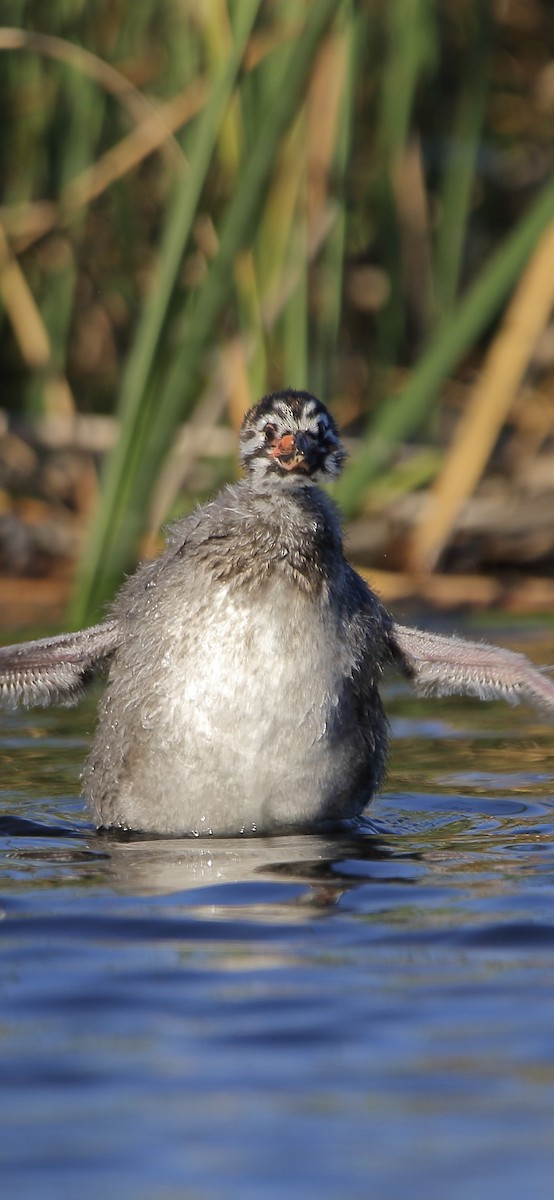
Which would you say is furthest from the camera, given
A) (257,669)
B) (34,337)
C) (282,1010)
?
(34,337)

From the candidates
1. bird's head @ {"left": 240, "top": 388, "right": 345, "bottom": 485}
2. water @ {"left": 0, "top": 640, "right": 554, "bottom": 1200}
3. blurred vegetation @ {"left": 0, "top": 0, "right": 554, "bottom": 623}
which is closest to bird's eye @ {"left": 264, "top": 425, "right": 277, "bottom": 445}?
bird's head @ {"left": 240, "top": 388, "right": 345, "bottom": 485}

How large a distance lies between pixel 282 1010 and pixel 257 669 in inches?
70.5

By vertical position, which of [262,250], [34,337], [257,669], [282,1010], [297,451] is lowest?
[282,1010]

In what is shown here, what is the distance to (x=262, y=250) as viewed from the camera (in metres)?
10.2

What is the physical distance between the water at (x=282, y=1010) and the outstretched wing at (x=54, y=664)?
41 cm

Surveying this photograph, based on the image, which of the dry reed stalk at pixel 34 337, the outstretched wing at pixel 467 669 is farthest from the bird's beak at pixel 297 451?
the dry reed stalk at pixel 34 337

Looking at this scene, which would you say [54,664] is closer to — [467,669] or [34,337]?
[467,669]

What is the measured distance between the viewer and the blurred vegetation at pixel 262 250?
865 centimetres

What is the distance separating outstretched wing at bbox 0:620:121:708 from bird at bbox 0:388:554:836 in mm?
10

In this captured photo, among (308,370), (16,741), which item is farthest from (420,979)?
(308,370)

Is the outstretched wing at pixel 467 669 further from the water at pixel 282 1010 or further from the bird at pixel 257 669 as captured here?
the water at pixel 282 1010

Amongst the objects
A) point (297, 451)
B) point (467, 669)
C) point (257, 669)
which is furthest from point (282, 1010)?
point (467, 669)

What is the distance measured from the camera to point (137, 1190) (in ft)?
11.4

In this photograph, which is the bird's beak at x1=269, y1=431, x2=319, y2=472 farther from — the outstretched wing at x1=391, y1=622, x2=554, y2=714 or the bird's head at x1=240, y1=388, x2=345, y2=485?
the outstretched wing at x1=391, y1=622, x2=554, y2=714
